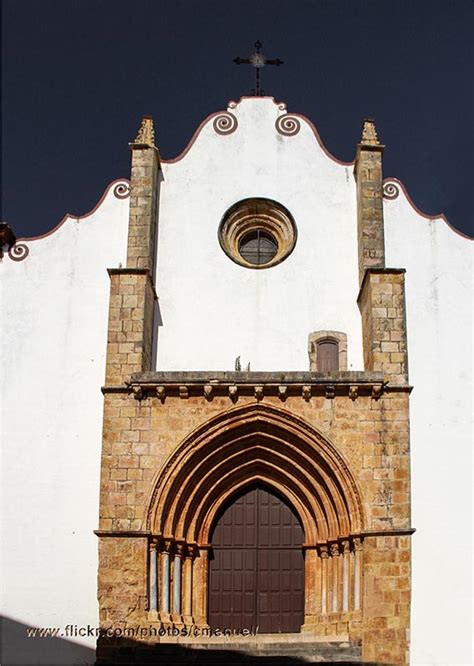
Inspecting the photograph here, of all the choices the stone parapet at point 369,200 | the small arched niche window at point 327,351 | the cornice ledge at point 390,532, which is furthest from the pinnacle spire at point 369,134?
the cornice ledge at point 390,532

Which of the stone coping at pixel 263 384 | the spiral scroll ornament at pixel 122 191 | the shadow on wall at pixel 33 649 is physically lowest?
the shadow on wall at pixel 33 649

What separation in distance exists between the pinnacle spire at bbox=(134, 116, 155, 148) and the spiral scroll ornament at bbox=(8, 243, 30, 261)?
8.08ft

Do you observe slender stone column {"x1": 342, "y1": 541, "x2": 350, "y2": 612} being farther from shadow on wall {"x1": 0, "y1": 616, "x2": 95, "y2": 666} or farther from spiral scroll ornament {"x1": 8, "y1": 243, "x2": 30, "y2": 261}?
spiral scroll ornament {"x1": 8, "y1": 243, "x2": 30, "y2": 261}

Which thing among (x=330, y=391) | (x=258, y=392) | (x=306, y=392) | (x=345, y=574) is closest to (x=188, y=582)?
(x=345, y=574)

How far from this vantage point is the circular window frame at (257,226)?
15.2m

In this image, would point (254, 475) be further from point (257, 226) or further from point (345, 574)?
point (257, 226)

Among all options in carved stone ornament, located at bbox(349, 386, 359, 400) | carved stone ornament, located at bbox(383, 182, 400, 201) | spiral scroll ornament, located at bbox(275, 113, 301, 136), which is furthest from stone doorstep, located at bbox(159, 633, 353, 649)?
spiral scroll ornament, located at bbox(275, 113, 301, 136)

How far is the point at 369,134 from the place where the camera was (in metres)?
15.3

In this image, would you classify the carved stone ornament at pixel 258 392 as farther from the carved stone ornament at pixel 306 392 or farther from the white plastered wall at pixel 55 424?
the white plastered wall at pixel 55 424

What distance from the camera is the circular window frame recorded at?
49.8 ft

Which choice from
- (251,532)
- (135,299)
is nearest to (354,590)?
(251,532)

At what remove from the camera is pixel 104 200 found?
15.4 meters

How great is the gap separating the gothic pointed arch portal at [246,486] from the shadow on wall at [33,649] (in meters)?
1.32

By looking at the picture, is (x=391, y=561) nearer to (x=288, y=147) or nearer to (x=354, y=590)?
(x=354, y=590)
